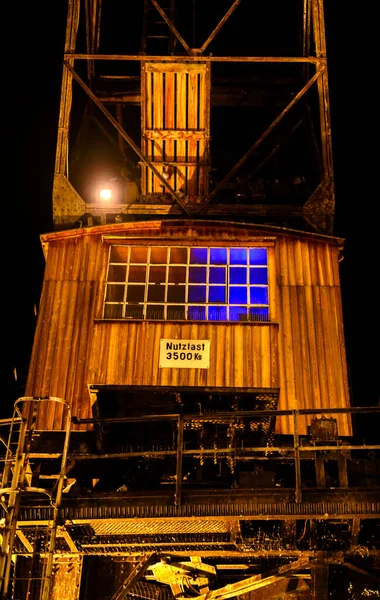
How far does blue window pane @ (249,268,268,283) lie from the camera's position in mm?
14852

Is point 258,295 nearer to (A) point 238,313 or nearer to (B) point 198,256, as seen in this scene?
(A) point 238,313

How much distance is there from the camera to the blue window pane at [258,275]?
1485cm

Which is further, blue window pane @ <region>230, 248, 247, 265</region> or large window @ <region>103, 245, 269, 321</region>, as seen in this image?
blue window pane @ <region>230, 248, 247, 265</region>

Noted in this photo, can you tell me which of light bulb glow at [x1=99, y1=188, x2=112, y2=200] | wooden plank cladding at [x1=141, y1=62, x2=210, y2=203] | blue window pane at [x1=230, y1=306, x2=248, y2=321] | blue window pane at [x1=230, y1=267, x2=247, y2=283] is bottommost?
blue window pane at [x1=230, y1=306, x2=248, y2=321]

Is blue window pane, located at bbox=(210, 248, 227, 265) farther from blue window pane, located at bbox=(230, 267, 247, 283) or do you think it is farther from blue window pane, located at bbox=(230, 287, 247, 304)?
blue window pane, located at bbox=(230, 287, 247, 304)

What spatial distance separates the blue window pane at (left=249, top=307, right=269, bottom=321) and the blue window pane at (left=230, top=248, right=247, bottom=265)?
1.17m

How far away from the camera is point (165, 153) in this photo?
56.7 ft

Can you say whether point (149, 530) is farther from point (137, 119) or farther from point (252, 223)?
point (137, 119)

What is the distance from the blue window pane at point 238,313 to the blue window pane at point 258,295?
11.0 inches

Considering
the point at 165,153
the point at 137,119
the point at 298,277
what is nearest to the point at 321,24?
the point at 165,153

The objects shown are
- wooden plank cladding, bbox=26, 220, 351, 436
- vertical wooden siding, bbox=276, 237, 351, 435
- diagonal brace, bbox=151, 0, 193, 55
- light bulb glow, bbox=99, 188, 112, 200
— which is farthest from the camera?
light bulb glow, bbox=99, 188, 112, 200

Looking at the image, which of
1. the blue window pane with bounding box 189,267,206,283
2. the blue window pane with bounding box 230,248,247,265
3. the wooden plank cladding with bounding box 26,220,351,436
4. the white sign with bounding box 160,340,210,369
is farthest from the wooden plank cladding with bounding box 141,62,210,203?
the white sign with bounding box 160,340,210,369

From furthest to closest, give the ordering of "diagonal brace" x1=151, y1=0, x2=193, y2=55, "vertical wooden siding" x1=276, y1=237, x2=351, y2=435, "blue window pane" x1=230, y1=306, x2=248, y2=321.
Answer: "diagonal brace" x1=151, y1=0, x2=193, y2=55 → "blue window pane" x1=230, y1=306, x2=248, y2=321 → "vertical wooden siding" x1=276, y1=237, x2=351, y2=435

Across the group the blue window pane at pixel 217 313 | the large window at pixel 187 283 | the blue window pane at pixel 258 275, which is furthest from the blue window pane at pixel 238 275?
the blue window pane at pixel 217 313
